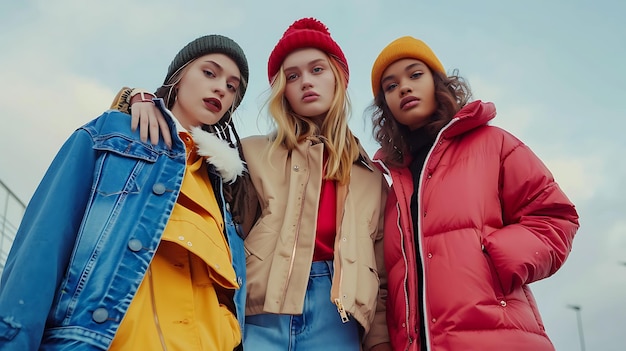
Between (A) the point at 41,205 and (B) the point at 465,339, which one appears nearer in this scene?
(A) the point at 41,205

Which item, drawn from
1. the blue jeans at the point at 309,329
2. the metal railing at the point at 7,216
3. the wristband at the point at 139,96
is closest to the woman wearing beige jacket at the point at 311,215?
the blue jeans at the point at 309,329

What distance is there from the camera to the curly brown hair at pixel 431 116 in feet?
12.7

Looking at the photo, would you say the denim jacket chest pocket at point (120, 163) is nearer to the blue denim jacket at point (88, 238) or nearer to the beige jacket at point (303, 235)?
the blue denim jacket at point (88, 238)

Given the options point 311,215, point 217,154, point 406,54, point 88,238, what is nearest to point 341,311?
point 311,215

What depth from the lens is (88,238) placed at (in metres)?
2.38

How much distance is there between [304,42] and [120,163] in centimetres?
193

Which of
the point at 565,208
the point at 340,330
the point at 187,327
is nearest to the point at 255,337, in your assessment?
the point at 340,330

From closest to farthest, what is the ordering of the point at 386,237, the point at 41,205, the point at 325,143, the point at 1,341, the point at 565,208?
the point at 1,341 < the point at 41,205 < the point at 565,208 < the point at 386,237 < the point at 325,143

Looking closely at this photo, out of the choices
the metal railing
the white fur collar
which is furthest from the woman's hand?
the metal railing

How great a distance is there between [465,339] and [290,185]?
4.61ft

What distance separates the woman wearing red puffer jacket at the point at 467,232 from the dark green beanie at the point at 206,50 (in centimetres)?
120

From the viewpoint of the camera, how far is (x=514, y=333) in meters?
2.84

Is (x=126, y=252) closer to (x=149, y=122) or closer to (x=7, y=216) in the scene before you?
(x=149, y=122)

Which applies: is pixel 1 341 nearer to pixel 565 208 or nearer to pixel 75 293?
pixel 75 293
